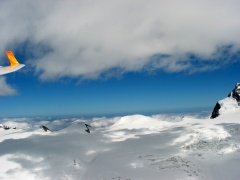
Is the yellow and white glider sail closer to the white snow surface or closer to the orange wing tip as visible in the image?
the orange wing tip

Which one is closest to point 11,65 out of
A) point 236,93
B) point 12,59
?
point 12,59

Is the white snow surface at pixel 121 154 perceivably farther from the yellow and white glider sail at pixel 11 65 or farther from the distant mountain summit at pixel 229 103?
the distant mountain summit at pixel 229 103

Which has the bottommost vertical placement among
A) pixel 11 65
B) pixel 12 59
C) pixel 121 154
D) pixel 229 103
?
pixel 121 154

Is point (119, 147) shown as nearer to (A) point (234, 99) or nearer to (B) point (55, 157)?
(B) point (55, 157)

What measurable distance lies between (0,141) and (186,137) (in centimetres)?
2314

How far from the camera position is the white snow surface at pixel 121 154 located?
24078 mm

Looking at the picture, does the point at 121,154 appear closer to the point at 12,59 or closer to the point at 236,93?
the point at 12,59

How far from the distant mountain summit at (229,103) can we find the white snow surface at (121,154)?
16379 mm

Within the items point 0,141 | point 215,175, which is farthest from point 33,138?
point 215,175

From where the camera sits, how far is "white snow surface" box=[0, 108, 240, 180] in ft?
79.0

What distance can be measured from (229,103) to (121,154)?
3911 centimetres

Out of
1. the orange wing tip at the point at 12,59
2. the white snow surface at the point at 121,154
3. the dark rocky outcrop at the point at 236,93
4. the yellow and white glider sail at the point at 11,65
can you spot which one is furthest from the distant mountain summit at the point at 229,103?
the orange wing tip at the point at 12,59

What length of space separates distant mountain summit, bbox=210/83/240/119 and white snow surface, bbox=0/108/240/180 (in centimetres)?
1638

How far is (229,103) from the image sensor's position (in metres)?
60.3
